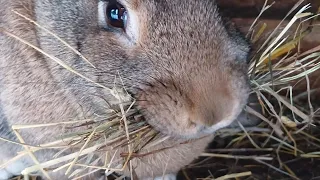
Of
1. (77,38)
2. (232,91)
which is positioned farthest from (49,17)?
(232,91)

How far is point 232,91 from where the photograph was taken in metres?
1.69

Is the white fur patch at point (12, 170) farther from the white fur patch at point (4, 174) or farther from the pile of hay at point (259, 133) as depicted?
the pile of hay at point (259, 133)

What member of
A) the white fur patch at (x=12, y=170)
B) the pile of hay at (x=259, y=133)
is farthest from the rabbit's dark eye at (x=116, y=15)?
the white fur patch at (x=12, y=170)

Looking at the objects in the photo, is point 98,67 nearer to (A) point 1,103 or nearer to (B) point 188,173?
(A) point 1,103

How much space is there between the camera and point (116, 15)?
5.76 feet

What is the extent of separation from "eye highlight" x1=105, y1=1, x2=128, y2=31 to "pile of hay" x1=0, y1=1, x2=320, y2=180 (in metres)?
0.18

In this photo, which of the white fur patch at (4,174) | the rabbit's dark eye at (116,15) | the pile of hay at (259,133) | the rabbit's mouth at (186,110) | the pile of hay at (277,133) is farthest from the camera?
the white fur patch at (4,174)

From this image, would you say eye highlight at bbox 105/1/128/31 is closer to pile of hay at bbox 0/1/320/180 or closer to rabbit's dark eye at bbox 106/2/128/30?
rabbit's dark eye at bbox 106/2/128/30

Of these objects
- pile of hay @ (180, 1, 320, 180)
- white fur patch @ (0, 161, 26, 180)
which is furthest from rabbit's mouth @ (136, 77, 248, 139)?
white fur patch @ (0, 161, 26, 180)

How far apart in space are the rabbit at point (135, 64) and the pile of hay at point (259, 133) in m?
0.06

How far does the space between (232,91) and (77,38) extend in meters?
0.47

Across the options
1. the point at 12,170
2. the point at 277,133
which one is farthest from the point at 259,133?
the point at 12,170

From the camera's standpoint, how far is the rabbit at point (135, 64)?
1661 mm

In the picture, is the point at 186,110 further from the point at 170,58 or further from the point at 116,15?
the point at 116,15
